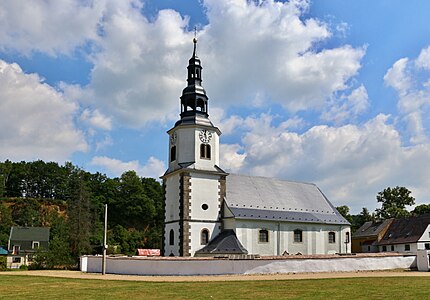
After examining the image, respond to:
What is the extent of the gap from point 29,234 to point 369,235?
191 ft

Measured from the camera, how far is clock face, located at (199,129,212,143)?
43031mm

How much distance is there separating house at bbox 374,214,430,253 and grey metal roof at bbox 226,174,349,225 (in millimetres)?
21408

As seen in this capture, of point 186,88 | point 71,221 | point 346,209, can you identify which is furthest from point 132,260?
point 346,209

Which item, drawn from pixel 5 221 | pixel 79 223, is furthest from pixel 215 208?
pixel 5 221

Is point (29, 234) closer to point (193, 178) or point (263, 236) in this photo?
point (193, 178)

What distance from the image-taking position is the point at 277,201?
4628 centimetres

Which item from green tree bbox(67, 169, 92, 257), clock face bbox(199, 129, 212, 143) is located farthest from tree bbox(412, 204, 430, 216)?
green tree bbox(67, 169, 92, 257)

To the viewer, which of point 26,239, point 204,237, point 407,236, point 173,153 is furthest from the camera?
point 26,239

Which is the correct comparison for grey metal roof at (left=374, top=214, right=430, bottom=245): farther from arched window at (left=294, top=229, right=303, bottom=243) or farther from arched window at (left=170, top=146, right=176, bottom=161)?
arched window at (left=170, top=146, right=176, bottom=161)

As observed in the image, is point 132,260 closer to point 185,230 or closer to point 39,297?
point 185,230

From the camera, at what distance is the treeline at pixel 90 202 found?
3487 inches

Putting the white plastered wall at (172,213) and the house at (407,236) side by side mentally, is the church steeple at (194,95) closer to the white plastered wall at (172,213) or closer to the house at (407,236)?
the white plastered wall at (172,213)

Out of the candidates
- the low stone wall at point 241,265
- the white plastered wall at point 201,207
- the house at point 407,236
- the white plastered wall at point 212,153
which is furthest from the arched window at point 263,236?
the house at point 407,236

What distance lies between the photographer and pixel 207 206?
4138 centimetres
